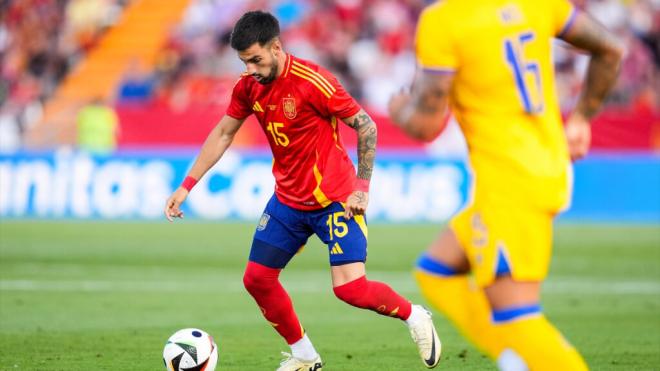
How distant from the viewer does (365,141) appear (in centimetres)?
786

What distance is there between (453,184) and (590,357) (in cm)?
1402

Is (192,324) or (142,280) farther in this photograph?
(142,280)

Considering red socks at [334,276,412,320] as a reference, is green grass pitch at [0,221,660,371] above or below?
below

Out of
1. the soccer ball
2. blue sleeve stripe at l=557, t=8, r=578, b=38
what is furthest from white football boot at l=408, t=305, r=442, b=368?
blue sleeve stripe at l=557, t=8, r=578, b=38

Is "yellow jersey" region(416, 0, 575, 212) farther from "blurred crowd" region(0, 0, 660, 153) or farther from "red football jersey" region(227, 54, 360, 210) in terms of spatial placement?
"blurred crowd" region(0, 0, 660, 153)

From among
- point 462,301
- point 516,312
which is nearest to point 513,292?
point 516,312

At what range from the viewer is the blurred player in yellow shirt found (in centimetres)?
526

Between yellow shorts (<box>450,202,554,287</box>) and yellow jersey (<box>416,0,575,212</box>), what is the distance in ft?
0.18

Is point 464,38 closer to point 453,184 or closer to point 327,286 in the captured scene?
point 327,286

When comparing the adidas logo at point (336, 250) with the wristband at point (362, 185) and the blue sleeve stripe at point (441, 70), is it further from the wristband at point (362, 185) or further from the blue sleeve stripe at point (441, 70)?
the blue sleeve stripe at point (441, 70)

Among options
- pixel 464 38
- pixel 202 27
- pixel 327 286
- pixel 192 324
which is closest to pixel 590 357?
pixel 192 324

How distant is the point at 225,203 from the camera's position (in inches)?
901

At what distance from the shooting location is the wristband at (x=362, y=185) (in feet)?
25.1

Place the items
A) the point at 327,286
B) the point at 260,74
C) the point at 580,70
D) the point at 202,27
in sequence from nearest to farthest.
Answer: the point at 260,74
the point at 327,286
the point at 580,70
the point at 202,27
